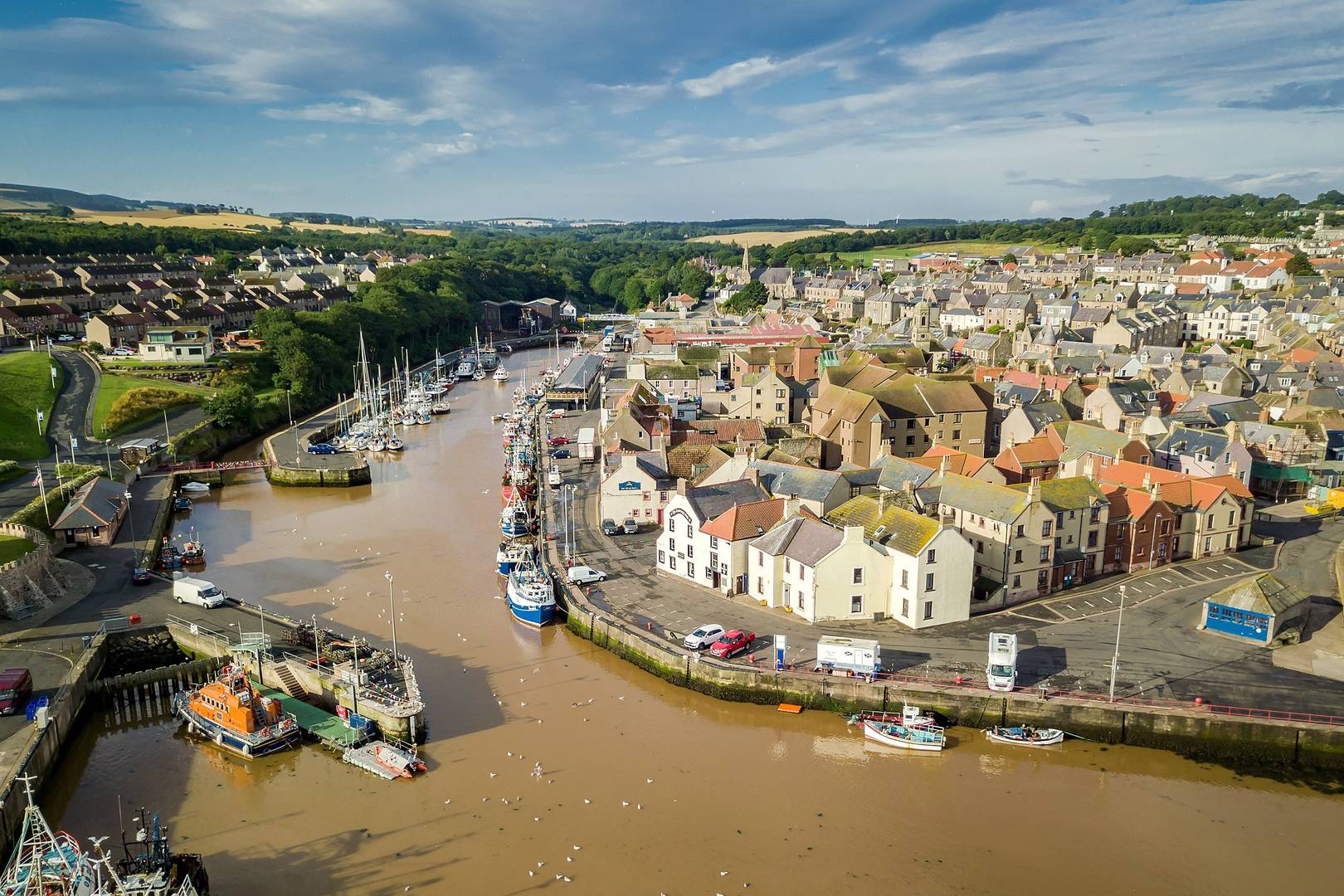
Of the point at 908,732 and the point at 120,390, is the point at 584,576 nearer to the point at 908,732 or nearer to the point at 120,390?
the point at 908,732

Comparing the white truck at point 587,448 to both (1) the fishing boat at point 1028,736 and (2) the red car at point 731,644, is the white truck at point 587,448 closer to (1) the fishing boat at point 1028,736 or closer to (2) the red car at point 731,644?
(2) the red car at point 731,644

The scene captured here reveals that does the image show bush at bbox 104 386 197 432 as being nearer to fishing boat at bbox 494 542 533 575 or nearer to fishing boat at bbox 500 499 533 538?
fishing boat at bbox 500 499 533 538

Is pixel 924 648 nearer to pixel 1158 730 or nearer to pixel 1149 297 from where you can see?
pixel 1158 730

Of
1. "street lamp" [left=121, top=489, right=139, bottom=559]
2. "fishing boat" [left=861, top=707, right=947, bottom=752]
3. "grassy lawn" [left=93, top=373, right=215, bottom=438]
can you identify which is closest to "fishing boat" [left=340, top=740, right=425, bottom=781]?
"fishing boat" [left=861, top=707, right=947, bottom=752]

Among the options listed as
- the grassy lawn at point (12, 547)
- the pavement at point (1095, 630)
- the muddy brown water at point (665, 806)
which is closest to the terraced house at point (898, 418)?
the pavement at point (1095, 630)

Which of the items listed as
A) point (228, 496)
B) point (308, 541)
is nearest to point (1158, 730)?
point (308, 541)

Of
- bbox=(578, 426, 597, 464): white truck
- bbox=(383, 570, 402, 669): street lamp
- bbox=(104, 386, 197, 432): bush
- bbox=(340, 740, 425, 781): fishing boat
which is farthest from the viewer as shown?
bbox=(104, 386, 197, 432): bush
